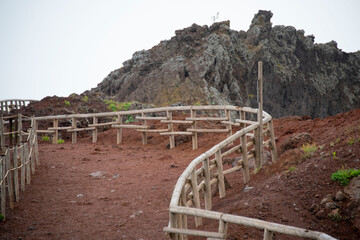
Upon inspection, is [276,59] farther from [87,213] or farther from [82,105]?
[87,213]

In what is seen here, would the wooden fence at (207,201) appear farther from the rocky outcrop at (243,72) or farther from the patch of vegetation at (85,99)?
the rocky outcrop at (243,72)

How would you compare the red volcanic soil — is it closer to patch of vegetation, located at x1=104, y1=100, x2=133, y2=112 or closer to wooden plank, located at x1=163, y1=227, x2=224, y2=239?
wooden plank, located at x1=163, y1=227, x2=224, y2=239

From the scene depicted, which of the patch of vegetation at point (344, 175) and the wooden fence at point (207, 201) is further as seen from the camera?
the patch of vegetation at point (344, 175)

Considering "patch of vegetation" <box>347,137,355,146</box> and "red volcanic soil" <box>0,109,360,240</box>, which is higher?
"patch of vegetation" <box>347,137,355,146</box>

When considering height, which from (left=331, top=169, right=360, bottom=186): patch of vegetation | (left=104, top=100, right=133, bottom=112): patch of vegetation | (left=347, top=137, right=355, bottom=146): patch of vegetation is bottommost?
(left=331, top=169, right=360, bottom=186): patch of vegetation

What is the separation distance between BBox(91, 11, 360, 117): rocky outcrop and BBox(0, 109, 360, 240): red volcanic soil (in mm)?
17986

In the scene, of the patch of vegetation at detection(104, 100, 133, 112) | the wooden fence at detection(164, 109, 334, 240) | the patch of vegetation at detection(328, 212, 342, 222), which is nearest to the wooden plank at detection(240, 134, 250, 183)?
the wooden fence at detection(164, 109, 334, 240)

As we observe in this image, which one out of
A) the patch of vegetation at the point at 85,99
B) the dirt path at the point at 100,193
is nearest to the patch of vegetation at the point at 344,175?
the dirt path at the point at 100,193

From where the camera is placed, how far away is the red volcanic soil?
607cm

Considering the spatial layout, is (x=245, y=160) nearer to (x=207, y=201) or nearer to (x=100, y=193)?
(x=207, y=201)

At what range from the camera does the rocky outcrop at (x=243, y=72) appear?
104 feet

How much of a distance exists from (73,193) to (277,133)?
6.70 m

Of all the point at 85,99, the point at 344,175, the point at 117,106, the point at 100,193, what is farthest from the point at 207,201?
the point at 85,99

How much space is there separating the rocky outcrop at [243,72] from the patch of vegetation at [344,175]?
23.1m
